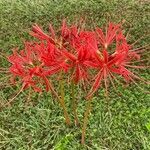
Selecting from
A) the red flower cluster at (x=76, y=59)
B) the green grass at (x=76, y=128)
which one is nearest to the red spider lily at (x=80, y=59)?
the red flower cluster at (x=76, y=59)

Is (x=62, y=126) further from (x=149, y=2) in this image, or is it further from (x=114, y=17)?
(x=149, y=2)

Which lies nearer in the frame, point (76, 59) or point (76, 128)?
point (76, 59)

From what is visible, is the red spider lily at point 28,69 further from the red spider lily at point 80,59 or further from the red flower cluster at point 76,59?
the red spider lily at point 80,59

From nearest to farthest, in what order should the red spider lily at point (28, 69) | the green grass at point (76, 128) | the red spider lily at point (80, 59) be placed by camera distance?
the red spider lily at point (80, 59) → the red spider lily at point (28, 69) → the green grass at point (76, 128)

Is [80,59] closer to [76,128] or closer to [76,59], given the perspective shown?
[76,59]

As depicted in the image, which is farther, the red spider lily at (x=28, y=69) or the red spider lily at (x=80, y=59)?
the red spider lily at (x=28, y=69)

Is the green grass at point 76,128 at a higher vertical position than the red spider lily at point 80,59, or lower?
lower

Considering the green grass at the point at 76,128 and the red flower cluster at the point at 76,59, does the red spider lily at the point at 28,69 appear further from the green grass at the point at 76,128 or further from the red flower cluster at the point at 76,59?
the green grass at the point at 76,128

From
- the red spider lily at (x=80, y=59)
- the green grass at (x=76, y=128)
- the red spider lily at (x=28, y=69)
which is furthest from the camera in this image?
the green grass at (x=76, y=128)

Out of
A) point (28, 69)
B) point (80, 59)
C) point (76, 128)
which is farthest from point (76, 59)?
point (76, 128)

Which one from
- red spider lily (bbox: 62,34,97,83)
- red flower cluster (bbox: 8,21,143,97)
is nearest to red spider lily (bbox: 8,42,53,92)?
red flower cluster (bbox: 8,21,143,97)

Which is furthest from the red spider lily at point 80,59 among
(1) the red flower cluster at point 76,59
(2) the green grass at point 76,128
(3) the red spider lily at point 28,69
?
(2) the green grass at point 76,128
